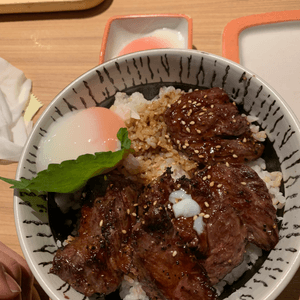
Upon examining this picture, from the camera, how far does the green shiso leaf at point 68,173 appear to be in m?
1.49

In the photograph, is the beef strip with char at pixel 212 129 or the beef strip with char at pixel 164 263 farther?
the beef strip with char at pixel 212 129

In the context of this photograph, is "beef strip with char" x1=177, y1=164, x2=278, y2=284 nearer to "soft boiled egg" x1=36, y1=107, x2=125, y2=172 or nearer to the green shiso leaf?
the green shiso leaf

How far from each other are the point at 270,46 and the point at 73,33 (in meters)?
2.23

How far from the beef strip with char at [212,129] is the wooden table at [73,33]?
3.50ft

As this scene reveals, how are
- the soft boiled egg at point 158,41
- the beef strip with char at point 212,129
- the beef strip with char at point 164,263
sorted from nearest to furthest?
the beef strip with char at point 164,263, the beef strip with char at point 212,129, the soft boiled egg at point 158,41

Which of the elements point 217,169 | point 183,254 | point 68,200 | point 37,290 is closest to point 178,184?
point 217,169

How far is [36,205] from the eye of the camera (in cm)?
166

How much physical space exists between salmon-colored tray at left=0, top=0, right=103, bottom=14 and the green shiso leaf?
7.29ft

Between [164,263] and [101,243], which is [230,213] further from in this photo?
[101,243]

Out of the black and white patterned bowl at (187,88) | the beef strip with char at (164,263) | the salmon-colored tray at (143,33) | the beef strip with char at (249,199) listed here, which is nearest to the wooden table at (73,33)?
the salmon-colored tray at (143,33)

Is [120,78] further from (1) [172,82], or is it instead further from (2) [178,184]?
(2) [178,184]

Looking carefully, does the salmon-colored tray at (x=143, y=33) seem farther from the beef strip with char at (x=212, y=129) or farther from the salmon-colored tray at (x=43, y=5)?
the beef strip with char at (x=212, y=129)

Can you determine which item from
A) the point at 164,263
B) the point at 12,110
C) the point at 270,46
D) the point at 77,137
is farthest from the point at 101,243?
the point at 270,46

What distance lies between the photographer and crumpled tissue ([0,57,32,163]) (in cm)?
241
